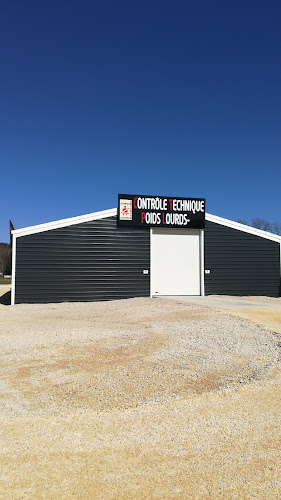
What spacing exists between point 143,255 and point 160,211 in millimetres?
2406

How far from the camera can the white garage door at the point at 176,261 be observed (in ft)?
53.8

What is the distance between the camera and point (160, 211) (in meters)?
16.3

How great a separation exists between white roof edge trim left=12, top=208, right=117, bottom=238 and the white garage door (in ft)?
8.60

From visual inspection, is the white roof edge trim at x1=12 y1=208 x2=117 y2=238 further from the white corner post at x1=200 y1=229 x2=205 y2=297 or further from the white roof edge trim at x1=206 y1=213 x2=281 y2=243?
the white roof edge trim at x1=206 y1=213 x2=281 y2=243

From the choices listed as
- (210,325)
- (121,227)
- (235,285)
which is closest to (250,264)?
(235,285)

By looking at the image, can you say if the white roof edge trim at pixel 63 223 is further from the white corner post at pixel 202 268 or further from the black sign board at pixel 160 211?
the white corner post at pixel 202 268

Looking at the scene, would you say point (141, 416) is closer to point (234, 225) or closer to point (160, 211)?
point (160, 211)

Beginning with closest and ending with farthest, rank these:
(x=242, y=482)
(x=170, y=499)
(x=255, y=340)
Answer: (x=170, y=499) < (x=242, y=482) < (x=255, y=340)

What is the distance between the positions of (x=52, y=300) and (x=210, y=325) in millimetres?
9172

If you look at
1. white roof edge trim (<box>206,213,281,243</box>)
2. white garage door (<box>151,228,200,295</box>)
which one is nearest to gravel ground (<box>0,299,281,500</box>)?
white garage door (<box>151,228,200,295</box>)

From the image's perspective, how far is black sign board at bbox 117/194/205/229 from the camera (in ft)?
52.0

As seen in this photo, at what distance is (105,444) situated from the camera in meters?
2.93

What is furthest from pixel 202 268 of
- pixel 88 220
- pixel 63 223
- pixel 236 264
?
pixel 63 223

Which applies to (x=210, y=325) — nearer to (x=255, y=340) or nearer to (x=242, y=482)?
(x=255, y=340)
